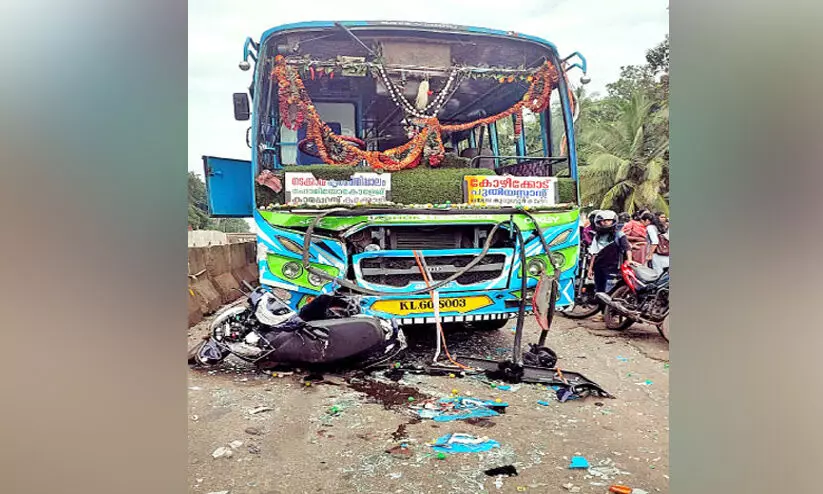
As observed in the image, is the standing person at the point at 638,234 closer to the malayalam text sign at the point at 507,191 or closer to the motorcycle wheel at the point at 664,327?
the motorcycle wheel at the point at 664,327

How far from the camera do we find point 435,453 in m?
2.10

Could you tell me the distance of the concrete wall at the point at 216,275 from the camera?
3322 millimetres

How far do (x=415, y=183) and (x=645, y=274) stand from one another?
66.2 inches

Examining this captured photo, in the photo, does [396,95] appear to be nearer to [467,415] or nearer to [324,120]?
[324,120]

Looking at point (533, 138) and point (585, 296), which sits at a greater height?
point (533, 138)

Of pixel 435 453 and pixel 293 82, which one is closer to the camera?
pixel 435 453

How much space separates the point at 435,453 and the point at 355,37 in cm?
223

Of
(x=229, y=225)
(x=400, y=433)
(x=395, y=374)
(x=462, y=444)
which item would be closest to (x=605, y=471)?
(x=462, y=444)

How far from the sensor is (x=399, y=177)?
299 centimetres

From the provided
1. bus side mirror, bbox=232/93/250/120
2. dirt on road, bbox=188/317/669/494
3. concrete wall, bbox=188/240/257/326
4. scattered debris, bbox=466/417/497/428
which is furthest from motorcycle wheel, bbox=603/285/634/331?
bus side mirror, bbox=232/93/250/120

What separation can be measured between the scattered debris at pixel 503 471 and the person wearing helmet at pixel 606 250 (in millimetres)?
1994
